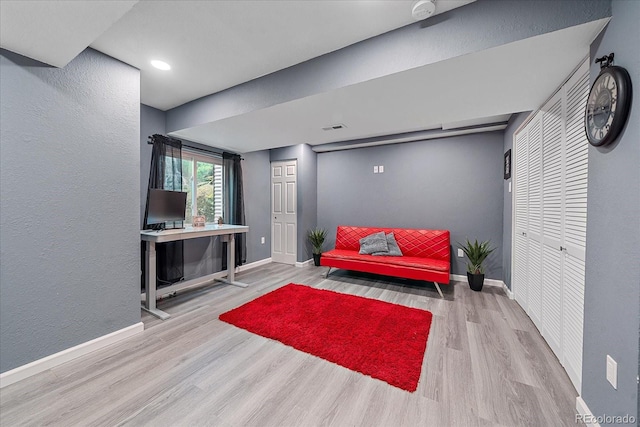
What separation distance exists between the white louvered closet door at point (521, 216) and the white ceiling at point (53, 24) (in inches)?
141

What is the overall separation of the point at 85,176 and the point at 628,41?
344 cm

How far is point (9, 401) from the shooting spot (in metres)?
1.42

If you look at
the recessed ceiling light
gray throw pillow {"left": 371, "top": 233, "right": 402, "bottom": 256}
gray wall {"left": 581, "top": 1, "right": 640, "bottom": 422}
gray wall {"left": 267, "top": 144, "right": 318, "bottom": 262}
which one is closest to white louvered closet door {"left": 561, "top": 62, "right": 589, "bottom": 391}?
gray wall {"left": 581, "top": 1, "right": 640, "bottom": 422}

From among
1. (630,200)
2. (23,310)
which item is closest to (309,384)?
(630,200)

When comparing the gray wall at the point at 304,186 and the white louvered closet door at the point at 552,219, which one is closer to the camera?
the white louvered closet door at the point at 552,219

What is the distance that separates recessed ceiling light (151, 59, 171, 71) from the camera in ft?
6.89

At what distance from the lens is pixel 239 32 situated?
176cm

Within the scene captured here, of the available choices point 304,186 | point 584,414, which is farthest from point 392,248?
point 584,414

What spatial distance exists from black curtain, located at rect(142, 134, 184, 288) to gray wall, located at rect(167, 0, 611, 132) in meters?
1.26

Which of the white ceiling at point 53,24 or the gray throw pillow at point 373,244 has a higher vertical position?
the white ceiling at point 53,24

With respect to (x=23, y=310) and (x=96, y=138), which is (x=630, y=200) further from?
(x=23, y=310)

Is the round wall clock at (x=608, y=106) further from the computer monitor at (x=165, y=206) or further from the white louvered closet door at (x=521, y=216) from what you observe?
the computer monitor at (x=165, y=206)

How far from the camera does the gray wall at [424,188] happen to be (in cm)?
351

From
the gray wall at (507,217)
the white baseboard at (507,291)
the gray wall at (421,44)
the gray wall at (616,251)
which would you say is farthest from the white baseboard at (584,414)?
the gray wall at (421,44)
